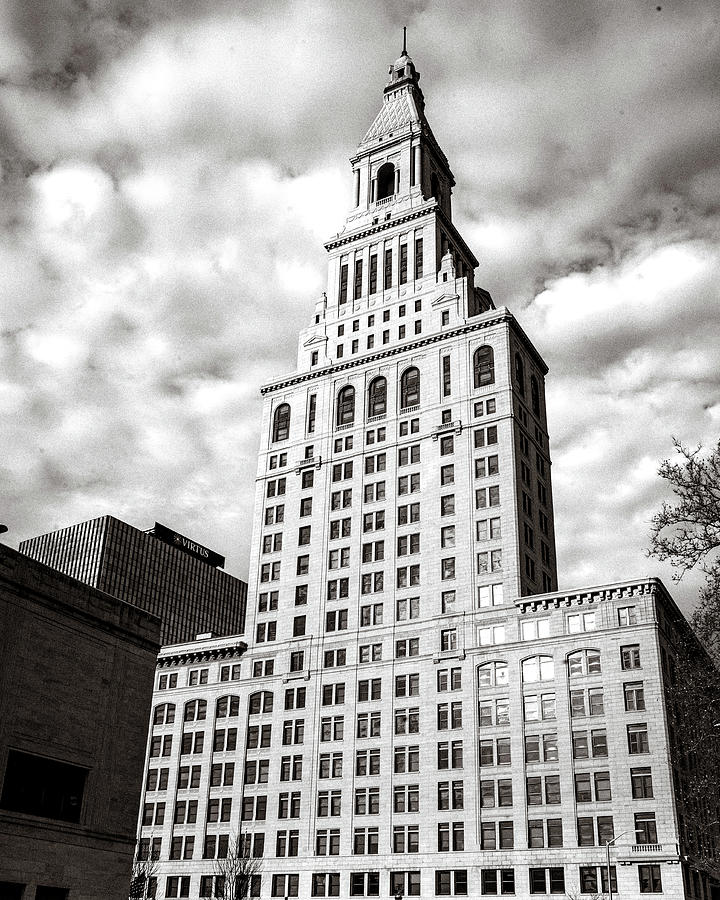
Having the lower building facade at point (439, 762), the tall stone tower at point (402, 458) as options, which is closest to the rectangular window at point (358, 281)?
the tall stone tower at point (402, 458)

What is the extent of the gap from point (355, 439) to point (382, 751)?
35.5m

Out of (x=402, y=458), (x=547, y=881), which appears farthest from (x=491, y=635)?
(x=402, y=458)

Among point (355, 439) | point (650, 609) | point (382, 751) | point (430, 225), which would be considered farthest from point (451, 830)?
point (430, 225)

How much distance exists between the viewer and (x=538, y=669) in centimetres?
8525

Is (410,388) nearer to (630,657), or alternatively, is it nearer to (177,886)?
(630,657)

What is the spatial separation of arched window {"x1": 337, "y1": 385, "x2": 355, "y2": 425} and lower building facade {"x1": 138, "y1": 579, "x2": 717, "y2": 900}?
25883mm

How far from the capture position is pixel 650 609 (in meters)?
81.9

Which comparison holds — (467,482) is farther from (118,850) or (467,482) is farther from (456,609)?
(118,850)

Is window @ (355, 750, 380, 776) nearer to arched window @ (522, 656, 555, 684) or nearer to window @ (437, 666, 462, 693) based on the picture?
window @ (437, 666, 462, 693)

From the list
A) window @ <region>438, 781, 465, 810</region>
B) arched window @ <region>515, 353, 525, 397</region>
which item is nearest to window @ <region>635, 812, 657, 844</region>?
window @ <region>438, 781, 465, 810</region>

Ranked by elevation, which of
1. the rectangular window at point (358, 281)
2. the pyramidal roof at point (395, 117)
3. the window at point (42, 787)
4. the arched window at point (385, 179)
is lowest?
the window at point (42, 787)

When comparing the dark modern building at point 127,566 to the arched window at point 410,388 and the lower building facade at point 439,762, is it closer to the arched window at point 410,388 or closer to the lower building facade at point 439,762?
the lower building facade at point 439,762

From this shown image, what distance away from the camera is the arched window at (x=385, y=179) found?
128 m

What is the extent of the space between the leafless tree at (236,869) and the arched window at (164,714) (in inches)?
637
